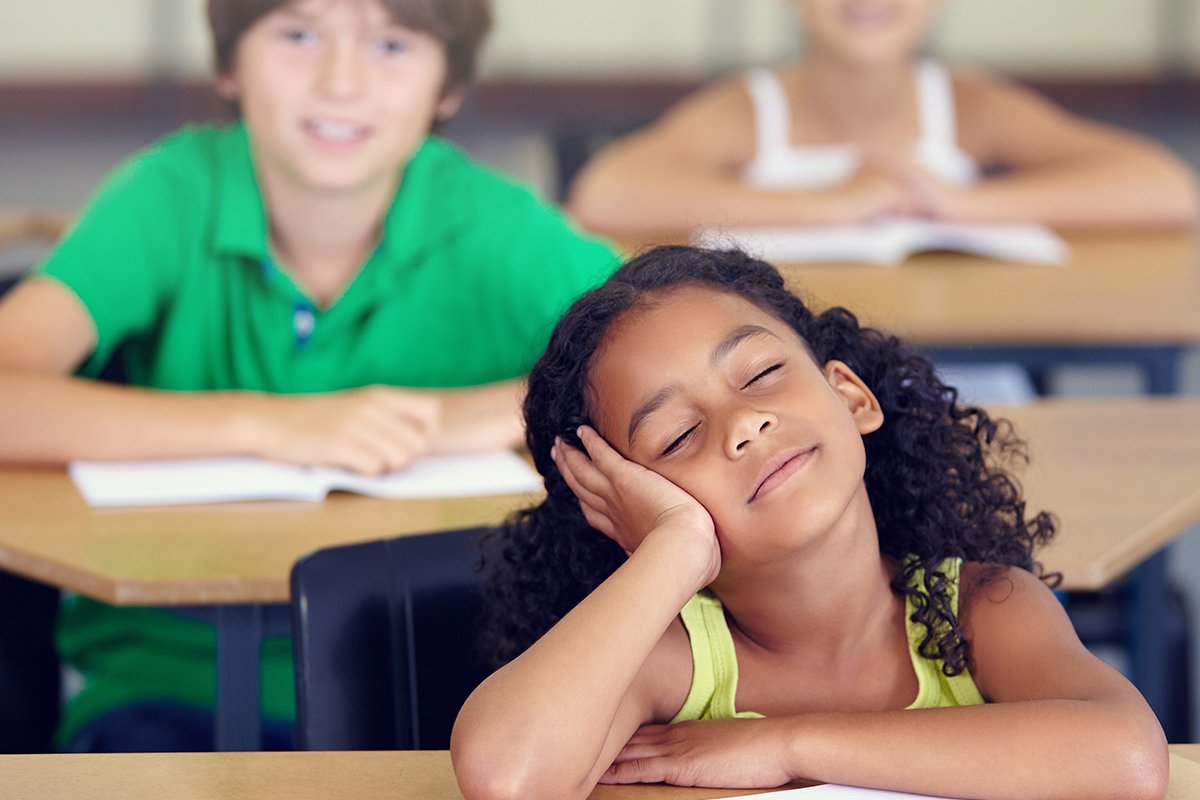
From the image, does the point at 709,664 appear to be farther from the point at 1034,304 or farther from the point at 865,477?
the point at 1034,304

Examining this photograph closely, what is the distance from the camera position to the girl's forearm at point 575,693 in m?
0.83

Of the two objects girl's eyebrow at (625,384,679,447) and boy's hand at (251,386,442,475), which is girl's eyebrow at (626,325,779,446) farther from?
boy's hand at (251,386,442,475)

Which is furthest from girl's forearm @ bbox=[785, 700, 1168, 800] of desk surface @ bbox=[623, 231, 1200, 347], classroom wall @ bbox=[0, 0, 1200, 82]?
classroom wall @ bbox=[0, 0, 1200, 82]

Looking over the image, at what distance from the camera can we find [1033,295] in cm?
214

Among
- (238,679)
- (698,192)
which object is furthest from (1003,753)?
(698,192)

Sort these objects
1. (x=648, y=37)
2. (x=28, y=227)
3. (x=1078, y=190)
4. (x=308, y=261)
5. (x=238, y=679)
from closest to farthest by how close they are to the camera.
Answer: (x=238, y=679)
(x=308, y=261)
(x=1078, y=190)
(x=28, y=227)
(x=648, y=37)

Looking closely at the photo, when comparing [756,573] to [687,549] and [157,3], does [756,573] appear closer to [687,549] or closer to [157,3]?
[687,549]

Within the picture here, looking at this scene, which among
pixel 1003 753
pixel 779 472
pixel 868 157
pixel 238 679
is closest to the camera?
pixel 1003 753

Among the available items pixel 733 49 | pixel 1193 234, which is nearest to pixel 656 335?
pixel 1193 234

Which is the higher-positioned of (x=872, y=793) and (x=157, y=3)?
(x=157, y=3)

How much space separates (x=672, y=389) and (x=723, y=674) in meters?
0.23

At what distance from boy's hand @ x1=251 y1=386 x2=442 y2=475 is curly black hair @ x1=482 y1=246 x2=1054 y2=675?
28cm

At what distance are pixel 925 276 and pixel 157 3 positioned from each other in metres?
5.02

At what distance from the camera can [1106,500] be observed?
1.41m
